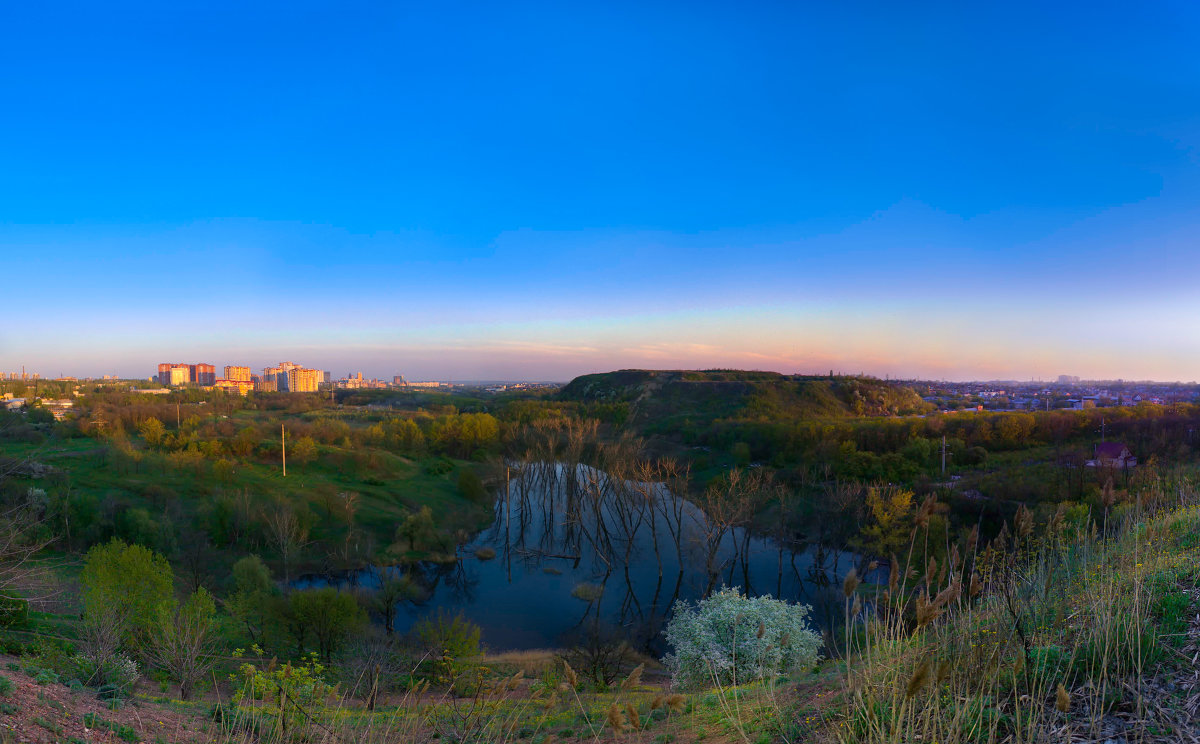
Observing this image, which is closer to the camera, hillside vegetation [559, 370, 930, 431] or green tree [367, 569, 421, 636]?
green tree [367, 569, 421, 636]

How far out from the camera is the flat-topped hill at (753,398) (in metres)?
85.8

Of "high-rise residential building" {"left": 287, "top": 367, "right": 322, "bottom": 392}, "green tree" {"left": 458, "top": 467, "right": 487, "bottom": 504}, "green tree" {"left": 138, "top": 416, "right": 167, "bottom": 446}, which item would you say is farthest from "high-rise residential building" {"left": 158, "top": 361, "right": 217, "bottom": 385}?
"green tree" {"left": 458, "top": 467, "right": 487, "bottom": 504}

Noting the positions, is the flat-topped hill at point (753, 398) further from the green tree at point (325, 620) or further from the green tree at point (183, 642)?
the green tree at point (183, 642)

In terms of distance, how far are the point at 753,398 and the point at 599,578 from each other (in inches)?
2421

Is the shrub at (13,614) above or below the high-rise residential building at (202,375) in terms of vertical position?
below

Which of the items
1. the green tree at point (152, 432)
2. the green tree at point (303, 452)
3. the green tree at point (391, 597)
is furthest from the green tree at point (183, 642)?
the green tree at point (152, 432)

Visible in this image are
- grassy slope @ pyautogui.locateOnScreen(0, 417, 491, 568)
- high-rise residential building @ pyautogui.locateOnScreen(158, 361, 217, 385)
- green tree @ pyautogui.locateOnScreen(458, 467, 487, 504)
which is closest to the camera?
grassy slope @ pyautogui.locateOnScreen(0, 417, 491, 568)

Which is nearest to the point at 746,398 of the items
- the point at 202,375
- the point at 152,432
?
the point at 152,432

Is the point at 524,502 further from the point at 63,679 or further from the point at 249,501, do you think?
the point at 63,679

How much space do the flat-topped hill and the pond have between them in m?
41.3

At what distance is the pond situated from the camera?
27.0m

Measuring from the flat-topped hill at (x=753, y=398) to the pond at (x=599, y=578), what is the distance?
4132 cm

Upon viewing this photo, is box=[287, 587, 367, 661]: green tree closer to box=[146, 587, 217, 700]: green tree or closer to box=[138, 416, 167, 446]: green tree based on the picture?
box=[146, 587, 217, 700]: green tree

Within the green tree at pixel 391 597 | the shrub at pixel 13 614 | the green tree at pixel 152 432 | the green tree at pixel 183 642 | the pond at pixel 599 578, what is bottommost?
the pond at pixel 599 578
